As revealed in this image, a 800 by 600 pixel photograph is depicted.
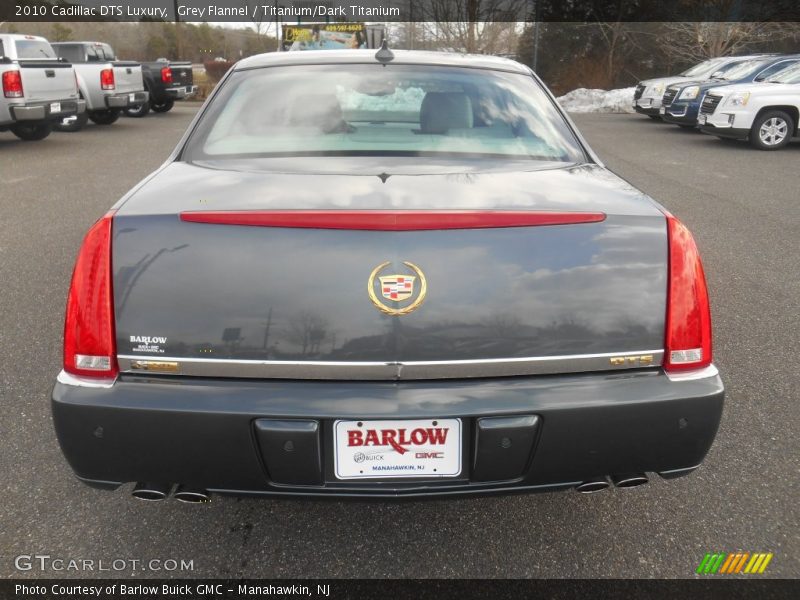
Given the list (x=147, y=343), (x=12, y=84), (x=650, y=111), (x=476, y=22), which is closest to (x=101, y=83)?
(x=12, y=84)

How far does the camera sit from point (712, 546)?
90.7 inches

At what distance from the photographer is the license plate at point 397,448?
1.82 meters

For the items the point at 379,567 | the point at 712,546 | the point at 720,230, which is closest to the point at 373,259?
the point at 379,567

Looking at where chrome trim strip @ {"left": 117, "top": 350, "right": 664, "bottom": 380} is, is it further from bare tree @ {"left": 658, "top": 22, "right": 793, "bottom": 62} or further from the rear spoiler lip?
bare tree @ {"left": 658, "top": 22, "right": 793, "bottom": 62}

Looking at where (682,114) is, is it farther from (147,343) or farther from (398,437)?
(147,343)

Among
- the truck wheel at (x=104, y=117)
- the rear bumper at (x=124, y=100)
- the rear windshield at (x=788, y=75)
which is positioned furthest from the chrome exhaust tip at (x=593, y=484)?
the truck wheel at (x=104, y=117)

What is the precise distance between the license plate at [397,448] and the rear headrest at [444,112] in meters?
1.36

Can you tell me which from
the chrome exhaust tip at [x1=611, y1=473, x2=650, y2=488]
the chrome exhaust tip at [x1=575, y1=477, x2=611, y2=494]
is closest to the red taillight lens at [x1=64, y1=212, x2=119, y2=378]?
the chrome exhaust tip at [x1=575, y1=477, x2=611, y2=494]

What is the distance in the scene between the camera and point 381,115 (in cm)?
308

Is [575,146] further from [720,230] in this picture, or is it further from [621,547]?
[720,230]

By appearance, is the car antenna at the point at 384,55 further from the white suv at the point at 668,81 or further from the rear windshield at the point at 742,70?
the white suv at the point at 668,81

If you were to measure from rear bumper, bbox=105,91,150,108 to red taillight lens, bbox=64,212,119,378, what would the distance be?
14592 millimetres

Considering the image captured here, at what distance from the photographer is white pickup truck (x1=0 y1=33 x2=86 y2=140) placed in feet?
35.7

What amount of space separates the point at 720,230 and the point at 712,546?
5.27 metres
